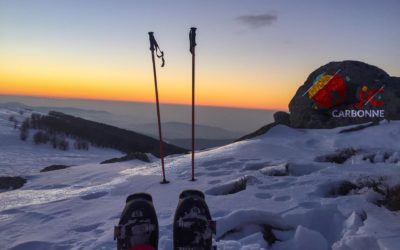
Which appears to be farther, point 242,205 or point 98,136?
point 98,136

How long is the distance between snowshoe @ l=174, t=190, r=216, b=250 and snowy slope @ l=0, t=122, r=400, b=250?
15.2 inches

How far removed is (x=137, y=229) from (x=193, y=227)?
0.58m

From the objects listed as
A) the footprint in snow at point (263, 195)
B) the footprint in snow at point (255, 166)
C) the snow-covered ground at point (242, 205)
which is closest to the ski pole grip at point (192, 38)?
the snow-covered ground at point (242, 205)

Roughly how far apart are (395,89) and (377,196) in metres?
12.4

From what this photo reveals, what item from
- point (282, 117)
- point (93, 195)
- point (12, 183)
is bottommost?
point (12, 183)

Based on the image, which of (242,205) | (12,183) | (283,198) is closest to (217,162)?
(283,198)

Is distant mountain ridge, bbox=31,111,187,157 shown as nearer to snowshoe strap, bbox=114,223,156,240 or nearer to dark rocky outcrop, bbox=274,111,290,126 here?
dark rocky outcrop, bbox=274,111,290,126

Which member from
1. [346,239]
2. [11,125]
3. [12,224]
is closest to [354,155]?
[346,239]

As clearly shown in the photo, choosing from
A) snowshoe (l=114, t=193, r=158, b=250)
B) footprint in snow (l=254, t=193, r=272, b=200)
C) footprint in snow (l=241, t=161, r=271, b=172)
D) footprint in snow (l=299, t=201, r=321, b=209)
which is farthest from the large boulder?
snowshoe (l=114, t=193, r=158, b=250)

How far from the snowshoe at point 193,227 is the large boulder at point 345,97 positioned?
12623 millimetres

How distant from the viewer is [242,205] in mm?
5027

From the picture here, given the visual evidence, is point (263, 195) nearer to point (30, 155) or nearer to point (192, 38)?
point (192, 38)

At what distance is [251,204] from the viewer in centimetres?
503

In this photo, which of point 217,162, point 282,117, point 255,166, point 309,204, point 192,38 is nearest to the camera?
point 309,204
